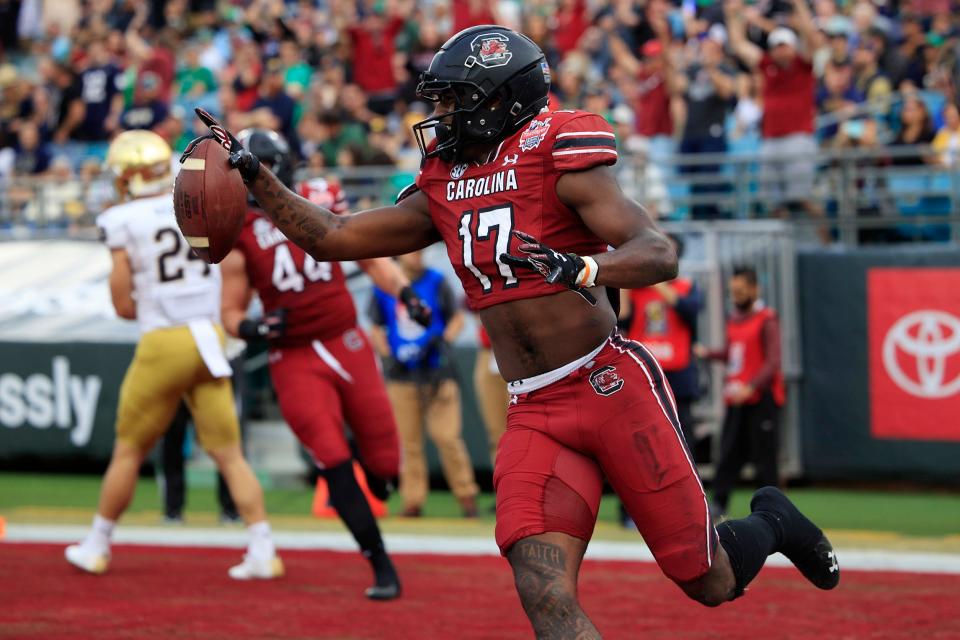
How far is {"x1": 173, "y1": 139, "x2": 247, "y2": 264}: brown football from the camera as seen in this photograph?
4430mm

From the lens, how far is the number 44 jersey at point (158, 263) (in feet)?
21.9

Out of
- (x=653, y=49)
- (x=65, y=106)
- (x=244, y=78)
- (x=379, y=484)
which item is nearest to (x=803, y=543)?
(x=379, y=484)

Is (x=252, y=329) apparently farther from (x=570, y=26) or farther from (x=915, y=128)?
(x=570, y=26)

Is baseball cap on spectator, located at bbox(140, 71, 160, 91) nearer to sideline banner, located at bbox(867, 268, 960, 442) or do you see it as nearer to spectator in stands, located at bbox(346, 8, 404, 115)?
spectator in stands, located at bbox(346, 8, 404, 115)

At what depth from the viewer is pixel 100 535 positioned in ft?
22.3

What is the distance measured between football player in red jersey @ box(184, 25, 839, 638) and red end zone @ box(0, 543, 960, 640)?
53.6 inches

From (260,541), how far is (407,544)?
125cm

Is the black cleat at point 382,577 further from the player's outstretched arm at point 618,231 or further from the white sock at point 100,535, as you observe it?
the player's outstretched arm at point 618,231

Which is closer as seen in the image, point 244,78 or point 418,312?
point 418,312

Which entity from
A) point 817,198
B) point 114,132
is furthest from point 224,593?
point 114,132

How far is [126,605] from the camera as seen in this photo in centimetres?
605

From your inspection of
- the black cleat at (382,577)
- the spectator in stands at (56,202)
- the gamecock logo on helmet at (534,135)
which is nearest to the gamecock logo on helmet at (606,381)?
the gamecock logo on helmet at (534,135)

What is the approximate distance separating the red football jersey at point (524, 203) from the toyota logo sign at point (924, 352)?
233 inches

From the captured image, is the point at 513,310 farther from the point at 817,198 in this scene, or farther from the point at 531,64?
the point at 817,198
